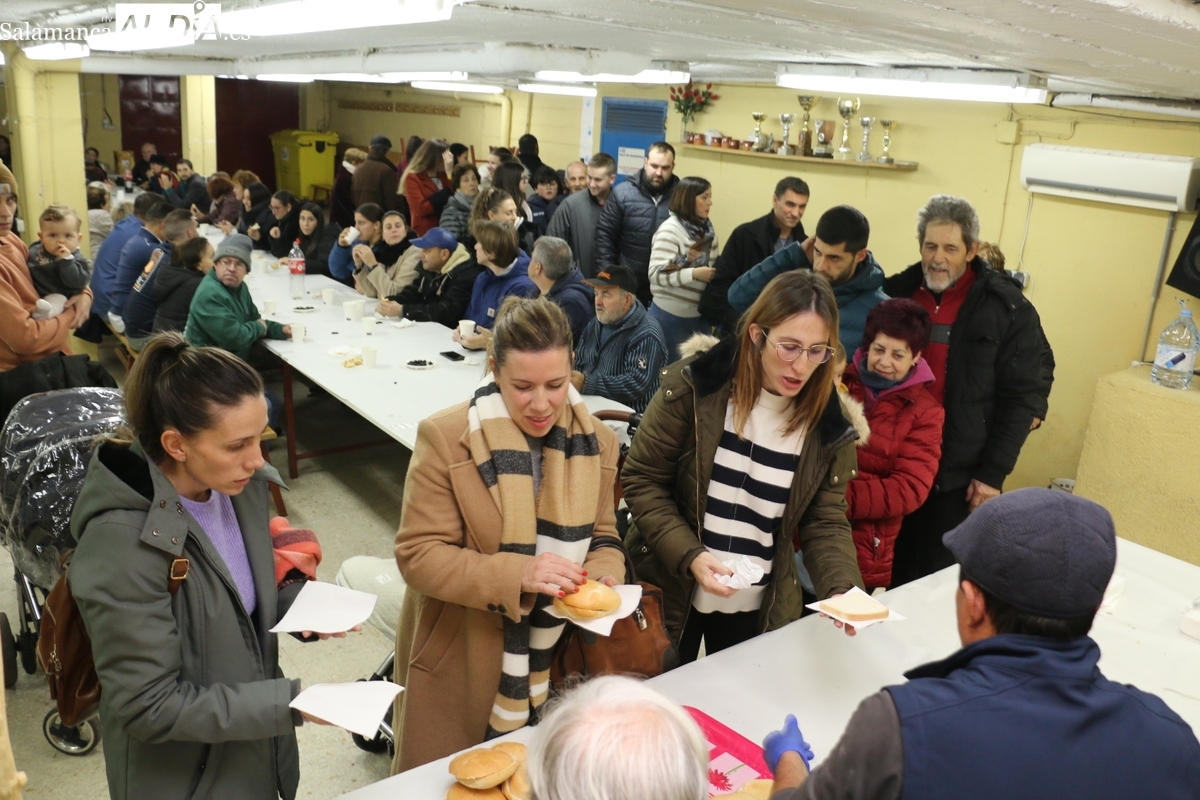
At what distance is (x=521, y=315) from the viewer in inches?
79.7

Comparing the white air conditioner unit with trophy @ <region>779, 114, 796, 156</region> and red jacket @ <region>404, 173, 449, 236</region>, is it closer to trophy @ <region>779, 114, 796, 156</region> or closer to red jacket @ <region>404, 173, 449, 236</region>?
trophy @ <region>779, 114, 796, 156</region>

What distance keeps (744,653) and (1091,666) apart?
107 centimetres

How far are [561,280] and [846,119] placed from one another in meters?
3.13

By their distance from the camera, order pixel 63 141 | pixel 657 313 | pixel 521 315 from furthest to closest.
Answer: pixel 63 141 → pixel 657 313 → pixel 521 315

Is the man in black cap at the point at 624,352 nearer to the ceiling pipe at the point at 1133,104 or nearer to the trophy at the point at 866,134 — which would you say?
the ceiling pipe at the point at 1133,104

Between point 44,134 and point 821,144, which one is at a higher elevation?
point 821,144

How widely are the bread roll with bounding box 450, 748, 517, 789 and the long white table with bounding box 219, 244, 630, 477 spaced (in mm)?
2129

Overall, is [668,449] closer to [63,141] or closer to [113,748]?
[113,748]

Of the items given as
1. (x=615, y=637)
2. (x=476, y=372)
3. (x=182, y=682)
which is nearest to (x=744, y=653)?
(x=615, y=637)

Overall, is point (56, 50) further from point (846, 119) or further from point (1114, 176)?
point (1114, 176)

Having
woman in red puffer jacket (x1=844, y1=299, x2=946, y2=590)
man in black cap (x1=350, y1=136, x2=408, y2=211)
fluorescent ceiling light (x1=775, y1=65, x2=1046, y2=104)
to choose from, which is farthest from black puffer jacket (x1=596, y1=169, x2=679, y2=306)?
woman in red puffer jacket (x1=844, y1=299, x2=946, y2=590)

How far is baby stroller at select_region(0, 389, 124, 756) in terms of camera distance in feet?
7.97

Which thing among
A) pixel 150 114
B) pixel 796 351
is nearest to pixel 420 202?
pixel 796 351

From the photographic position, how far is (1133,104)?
479cm
